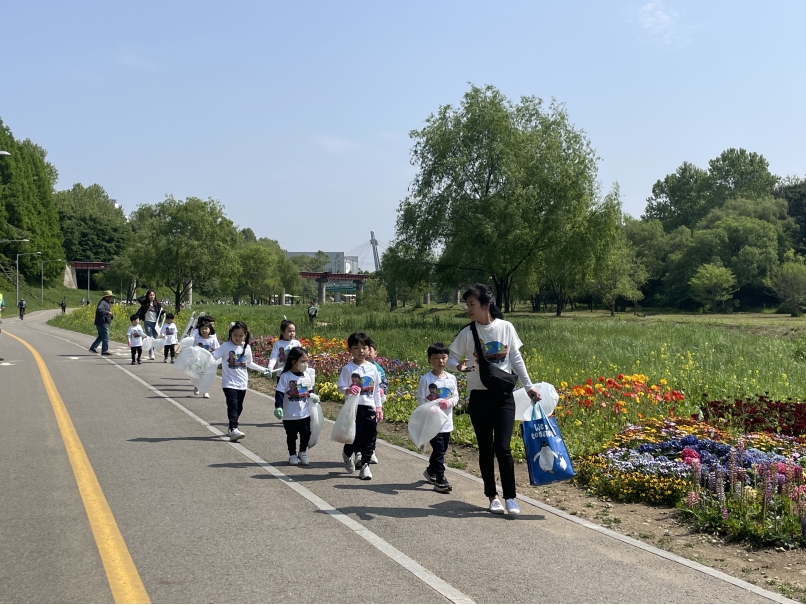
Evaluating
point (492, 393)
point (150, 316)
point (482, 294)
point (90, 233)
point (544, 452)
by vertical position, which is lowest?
point (544, 452)

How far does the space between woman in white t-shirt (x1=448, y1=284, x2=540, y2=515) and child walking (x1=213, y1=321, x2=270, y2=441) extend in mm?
3921

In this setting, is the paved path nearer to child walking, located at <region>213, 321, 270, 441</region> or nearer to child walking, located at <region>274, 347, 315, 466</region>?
child walking, located at <region>274, 347, 315, 466</region>

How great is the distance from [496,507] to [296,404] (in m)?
2.89

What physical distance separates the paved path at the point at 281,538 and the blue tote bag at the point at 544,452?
343 millimetres

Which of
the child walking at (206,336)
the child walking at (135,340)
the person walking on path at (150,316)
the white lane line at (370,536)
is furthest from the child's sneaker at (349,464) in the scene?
the person walking on path at (150,316)

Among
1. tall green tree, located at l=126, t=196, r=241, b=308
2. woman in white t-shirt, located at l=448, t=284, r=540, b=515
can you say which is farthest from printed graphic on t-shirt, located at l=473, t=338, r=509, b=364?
tall green tree, located at l=126, t=196, r=241, b=308

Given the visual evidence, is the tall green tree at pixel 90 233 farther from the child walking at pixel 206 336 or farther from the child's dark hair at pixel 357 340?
the child's dark hair at pixel 357 340

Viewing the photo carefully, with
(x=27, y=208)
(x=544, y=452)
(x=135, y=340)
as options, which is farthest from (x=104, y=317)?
(x=27, y=208)

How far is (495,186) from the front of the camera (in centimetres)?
4009

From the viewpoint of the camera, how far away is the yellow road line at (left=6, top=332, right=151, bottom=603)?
475 centimetres

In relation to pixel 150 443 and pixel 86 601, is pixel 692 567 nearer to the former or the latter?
pixel 86 601

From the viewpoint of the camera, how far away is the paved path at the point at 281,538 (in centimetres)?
482

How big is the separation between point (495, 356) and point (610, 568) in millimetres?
2071

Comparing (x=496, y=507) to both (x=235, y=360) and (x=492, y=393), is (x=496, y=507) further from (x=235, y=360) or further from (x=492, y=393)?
(x=235, y=360)
